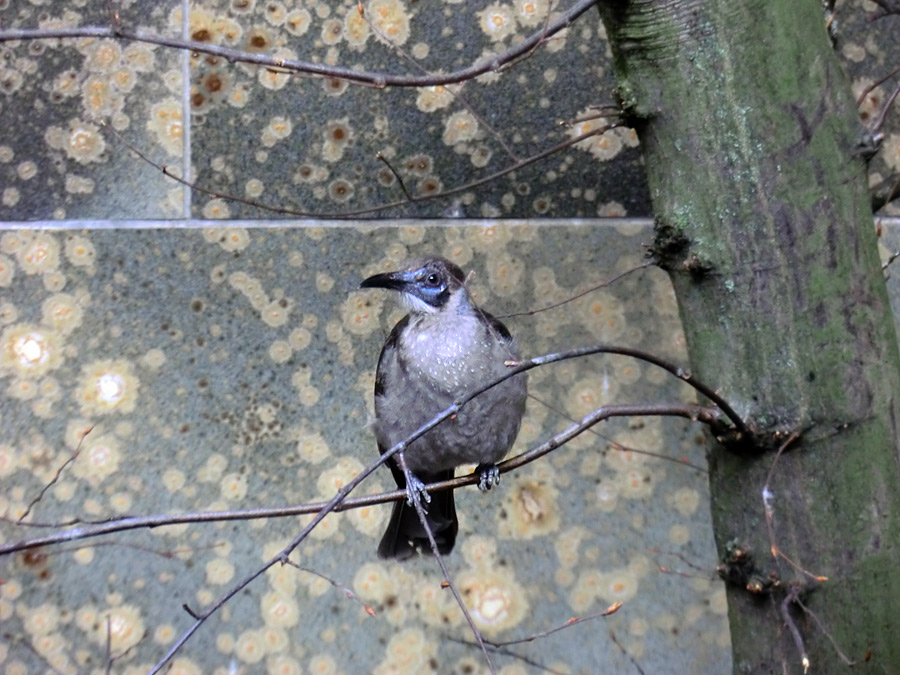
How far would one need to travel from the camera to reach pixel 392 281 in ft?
7.78

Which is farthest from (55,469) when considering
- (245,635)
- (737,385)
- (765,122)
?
(765,122)

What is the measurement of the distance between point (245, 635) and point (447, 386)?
3.57 feet

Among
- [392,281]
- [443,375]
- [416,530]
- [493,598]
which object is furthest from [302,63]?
[493,598]

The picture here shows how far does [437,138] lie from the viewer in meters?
2.89

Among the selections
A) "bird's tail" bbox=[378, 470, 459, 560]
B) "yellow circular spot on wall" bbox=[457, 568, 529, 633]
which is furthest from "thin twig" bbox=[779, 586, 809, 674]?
"yellow circular spot on wall" bbox=[457, 568, 529, 633]

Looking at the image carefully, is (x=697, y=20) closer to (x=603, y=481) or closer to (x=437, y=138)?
(x=437, y=138)

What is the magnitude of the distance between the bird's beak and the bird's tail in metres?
0.60

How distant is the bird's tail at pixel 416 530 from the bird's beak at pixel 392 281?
1.96ft

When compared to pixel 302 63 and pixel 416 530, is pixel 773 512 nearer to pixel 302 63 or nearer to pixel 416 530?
pixel 416 530

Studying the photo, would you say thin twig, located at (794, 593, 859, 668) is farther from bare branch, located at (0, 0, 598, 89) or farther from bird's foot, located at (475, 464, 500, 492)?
bare branch, located at (0, 0, 598, 89)

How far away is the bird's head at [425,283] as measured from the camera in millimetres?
2379

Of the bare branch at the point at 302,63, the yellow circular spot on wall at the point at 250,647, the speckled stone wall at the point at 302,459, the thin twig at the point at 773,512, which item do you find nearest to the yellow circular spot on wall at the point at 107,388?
the speckled stone wall at the point at 302,459

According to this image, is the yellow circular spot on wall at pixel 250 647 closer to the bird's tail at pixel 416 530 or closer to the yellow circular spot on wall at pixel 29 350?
the bird's tail at pixel 416 530

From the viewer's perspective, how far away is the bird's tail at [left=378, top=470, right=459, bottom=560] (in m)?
2.61
